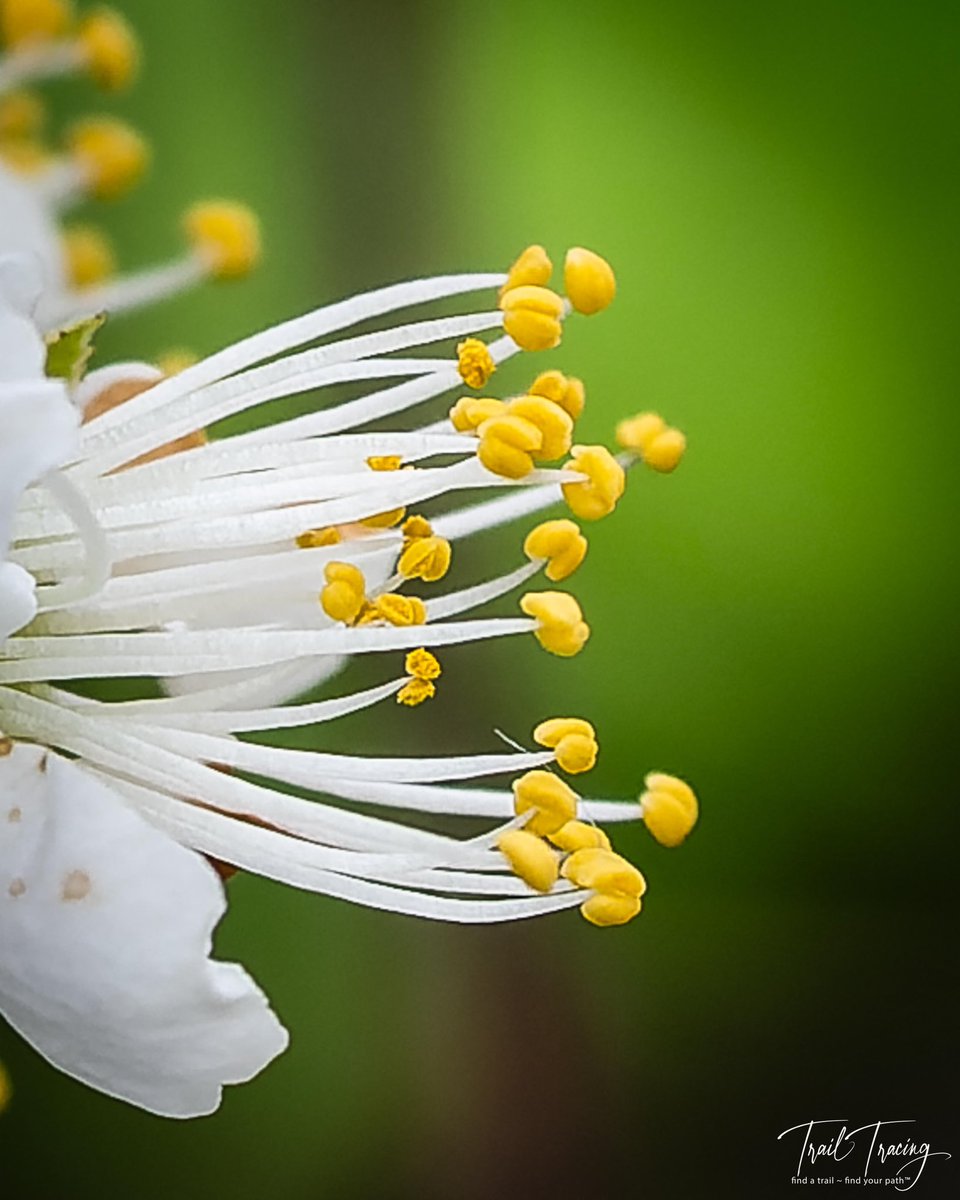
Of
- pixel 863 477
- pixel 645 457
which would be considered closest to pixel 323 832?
pixel 645 457

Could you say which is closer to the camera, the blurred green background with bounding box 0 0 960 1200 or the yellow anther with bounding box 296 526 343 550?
the yellow anther with bounding box 296 526 343 550

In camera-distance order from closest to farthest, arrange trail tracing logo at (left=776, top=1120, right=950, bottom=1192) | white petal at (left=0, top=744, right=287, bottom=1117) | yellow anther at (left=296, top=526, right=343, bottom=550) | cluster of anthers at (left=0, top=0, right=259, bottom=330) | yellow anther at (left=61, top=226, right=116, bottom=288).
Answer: white petal at (left=0, top=744, right=287, bottom=1117)
yellow anther at (left=296, top=526, right=343, bottom=550)
cluster of anthers at (left=0, top=0, right=259, bottom=330)
trail tracing logo at (left=776, top=1120, right=950, bottom=1192)
yellow anther at (left=61, top=226, right=116, bottom=288)

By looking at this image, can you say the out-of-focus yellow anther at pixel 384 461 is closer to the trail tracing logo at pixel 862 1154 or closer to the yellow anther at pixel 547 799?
the yellow anther at pixel 547 799

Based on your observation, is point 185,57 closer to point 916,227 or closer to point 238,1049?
point 916,227

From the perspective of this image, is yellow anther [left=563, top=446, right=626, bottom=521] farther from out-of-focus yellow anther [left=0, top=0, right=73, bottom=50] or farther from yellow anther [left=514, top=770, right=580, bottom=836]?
out-of-focus yellow anther [left=0, top=0, right=73, bottom=50]

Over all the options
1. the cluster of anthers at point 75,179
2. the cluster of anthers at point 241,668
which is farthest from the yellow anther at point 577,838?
the cluster of anthers at point 75,179

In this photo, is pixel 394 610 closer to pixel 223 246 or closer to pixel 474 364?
pixel 474 364

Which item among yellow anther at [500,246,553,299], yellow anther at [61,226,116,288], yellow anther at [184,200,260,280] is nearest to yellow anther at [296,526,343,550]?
yellow anther at [500,246,553,299]
